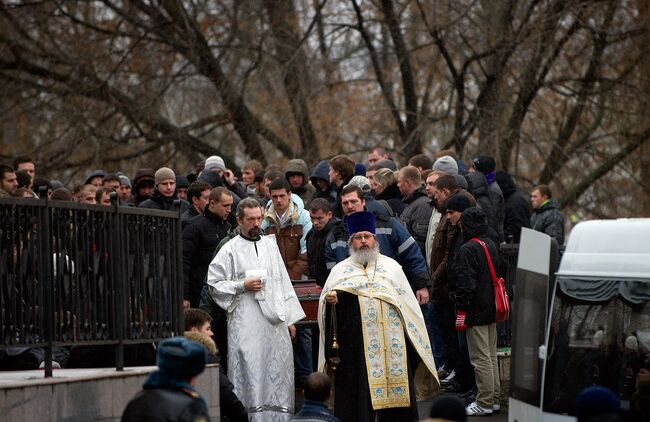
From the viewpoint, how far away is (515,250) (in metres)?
15.7

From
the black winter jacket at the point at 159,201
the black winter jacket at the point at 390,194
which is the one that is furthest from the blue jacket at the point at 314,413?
the black winter jacket at the point at 390,194

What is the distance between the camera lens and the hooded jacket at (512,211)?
1769 cm

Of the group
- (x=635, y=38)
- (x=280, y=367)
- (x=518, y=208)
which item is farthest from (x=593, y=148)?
(x=280, y=367)

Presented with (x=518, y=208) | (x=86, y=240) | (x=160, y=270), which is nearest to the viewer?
(x=86, y=240)

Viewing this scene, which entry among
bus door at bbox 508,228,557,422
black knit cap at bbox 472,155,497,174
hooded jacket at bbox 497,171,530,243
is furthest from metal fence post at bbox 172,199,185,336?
hooded jacket at bbox 497,171,530,243

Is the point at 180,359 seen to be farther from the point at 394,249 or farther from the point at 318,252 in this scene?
the point at 318,252

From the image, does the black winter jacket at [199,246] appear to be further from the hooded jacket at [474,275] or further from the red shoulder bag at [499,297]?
the red shoulder bag at [499,297]

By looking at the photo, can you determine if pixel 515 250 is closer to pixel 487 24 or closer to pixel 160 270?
pixel 160 270

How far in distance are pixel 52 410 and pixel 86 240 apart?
135 cm

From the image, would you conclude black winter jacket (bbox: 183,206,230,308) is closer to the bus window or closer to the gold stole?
the gold stole

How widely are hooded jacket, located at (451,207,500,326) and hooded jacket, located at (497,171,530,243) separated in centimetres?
412

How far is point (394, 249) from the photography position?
1348 centimetres

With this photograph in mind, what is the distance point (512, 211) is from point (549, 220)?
423 millimetres

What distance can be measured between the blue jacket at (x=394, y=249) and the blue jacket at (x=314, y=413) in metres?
3.29
